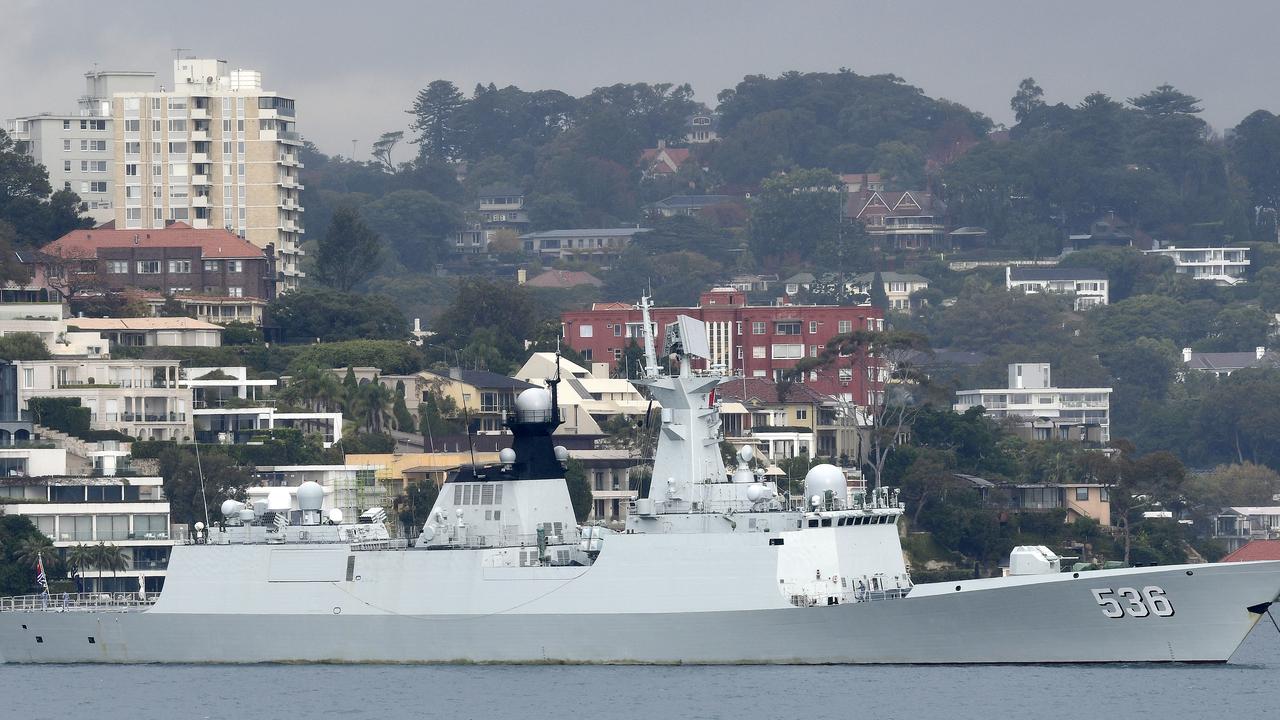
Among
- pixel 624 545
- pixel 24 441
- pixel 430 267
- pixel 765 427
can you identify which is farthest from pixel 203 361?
pixel 430 267

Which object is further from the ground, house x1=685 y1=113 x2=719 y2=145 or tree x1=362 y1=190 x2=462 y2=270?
house x1=685 y1=113 x2=719 y2=145

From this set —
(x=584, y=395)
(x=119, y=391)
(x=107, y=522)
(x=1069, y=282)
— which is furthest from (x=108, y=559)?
(x=1069, y=282)

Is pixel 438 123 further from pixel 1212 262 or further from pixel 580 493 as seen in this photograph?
pixel 580 493

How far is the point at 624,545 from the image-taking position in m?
41.3

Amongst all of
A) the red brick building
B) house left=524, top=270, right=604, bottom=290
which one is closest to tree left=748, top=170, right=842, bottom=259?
house left=524, top=270, right=604, bottom=290

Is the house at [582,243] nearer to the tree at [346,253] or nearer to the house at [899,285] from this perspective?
the house at [899,285]

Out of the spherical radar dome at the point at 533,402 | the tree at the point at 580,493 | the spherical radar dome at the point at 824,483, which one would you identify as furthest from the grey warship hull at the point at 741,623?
the tree at the point at 580,493

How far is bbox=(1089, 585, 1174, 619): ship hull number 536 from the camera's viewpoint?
39.9 m

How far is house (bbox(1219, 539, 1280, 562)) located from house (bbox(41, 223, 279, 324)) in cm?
3634

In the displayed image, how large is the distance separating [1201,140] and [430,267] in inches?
2003

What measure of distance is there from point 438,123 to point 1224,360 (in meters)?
74.4

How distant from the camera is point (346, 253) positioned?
312 feet

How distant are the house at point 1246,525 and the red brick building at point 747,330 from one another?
15.7 metres

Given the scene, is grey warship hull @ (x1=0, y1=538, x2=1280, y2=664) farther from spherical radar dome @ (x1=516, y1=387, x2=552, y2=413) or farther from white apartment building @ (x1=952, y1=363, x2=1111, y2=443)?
white apartment building @ (x1=952, y1=363, x2=1111, y2=443)
